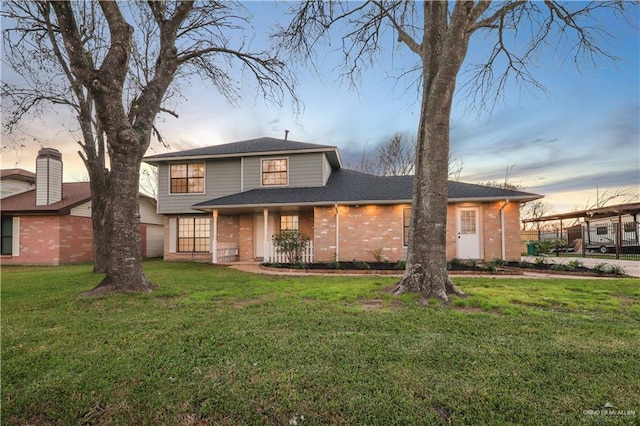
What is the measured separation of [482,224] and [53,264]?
19.4 m

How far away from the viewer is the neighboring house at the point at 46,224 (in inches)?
575

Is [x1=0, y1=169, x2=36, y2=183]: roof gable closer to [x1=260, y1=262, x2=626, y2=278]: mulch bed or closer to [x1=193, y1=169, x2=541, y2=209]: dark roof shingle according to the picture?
[x1=193, y1=169, x2=541, y2=209]: dark roof shingle

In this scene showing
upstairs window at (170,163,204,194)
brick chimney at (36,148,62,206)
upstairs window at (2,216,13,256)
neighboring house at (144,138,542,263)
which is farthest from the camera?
upstairs window at (170,163,204,194)

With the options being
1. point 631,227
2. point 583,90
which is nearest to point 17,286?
point 583,90

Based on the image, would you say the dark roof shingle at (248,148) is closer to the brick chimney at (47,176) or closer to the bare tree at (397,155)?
the brick chimney at (47,176)

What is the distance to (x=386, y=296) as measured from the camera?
18.6 ft

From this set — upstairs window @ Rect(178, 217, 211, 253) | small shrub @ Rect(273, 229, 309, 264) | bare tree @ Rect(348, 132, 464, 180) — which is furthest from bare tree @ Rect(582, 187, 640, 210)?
upstairs window @ Rect(178, 217, 211, 253)

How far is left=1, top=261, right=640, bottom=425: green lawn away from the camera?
89.4 inches

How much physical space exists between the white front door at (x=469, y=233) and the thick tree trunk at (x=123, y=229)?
10.8 metres

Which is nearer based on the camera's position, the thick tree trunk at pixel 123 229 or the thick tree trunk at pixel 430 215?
the thick tree trunk at pixel 430 215

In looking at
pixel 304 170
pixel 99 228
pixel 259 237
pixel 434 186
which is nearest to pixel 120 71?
pixel 99 228

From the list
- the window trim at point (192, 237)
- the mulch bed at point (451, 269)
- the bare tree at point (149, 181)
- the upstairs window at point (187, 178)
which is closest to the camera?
the mulch bed at point (451, 269)

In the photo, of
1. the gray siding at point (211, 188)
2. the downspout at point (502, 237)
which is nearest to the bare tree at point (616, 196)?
the downspout at point (502, 237)

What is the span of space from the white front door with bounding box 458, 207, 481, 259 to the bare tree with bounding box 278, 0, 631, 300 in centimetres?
485
